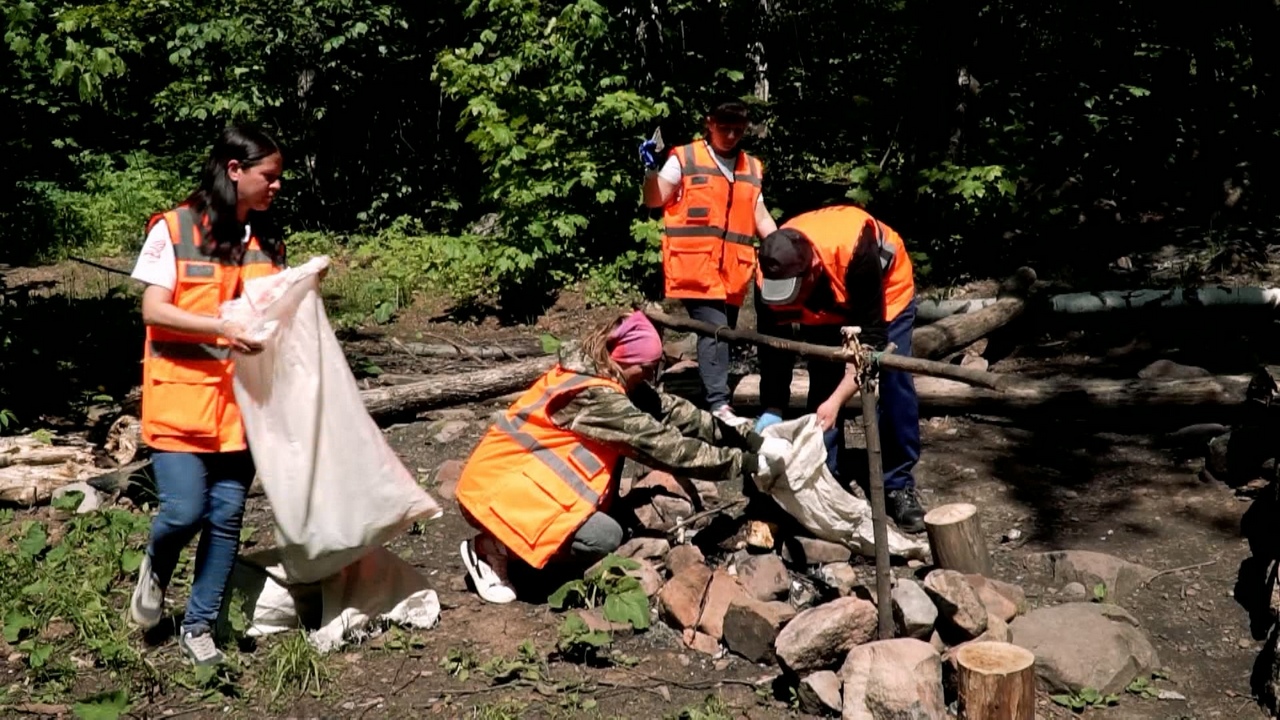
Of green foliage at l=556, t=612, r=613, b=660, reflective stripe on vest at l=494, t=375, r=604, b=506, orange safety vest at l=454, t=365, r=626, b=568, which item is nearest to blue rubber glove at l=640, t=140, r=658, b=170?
orange safety vest at l=454, t=365, r=626, b=568

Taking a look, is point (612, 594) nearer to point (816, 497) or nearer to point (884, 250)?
point (816, 497)

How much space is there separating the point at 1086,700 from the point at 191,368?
2982 mm

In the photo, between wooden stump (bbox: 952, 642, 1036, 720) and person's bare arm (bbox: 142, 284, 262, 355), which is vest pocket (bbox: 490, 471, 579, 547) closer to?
person's bare arm (bbox: 142, 284, 262, 355)

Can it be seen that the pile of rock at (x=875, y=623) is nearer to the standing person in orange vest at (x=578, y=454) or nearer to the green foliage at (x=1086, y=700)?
the green foliage at (x=1086, y=700)

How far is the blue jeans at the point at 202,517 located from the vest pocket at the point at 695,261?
2788 millimetres

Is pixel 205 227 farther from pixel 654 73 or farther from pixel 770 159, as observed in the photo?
pixel 770 159

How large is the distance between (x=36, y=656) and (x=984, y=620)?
3174 mm

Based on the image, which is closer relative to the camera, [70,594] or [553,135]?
[70,594]

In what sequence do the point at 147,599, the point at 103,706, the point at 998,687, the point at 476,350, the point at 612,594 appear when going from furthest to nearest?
the point at 476,350
the point at 612,594
the point at 147,599
the point at 103,706
the point at 998,687

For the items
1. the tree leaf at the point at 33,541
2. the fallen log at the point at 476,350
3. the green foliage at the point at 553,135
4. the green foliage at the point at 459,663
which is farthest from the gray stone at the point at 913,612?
the green foliage at the point at 553,135

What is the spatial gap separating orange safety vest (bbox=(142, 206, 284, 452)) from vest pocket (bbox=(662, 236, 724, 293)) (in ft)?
9.14

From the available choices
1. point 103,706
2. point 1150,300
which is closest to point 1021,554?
point 103,706

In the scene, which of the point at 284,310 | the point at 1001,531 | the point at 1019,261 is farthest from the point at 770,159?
the point at 284,310

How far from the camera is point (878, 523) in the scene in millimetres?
3771
